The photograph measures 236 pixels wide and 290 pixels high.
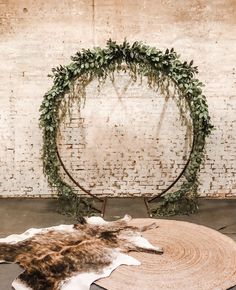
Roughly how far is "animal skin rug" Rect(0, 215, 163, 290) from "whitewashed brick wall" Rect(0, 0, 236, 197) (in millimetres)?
1336

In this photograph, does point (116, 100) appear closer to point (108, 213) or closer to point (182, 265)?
point (108, 213)

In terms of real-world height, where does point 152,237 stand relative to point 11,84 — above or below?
below

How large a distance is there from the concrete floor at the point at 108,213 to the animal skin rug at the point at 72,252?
2.01 feet

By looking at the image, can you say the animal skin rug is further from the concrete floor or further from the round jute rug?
the concrete floor

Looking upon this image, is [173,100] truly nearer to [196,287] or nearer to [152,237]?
[152,237]

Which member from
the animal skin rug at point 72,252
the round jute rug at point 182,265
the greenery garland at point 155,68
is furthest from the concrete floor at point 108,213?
the round jute rug at point 182,265

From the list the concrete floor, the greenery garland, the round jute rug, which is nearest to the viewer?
the round jute rug

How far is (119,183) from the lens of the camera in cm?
531

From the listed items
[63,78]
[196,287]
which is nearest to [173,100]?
[63,78]

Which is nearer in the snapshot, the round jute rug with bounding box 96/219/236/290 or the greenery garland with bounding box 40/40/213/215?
the round jute rug with bounding box 96/219/236/290

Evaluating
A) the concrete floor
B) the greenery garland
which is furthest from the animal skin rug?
the greenery garland

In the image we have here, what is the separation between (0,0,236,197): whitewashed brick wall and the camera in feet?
16.5

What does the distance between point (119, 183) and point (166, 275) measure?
230 cm

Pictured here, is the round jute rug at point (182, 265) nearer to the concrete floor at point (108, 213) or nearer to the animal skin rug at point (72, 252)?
the animal skin rug at point (72, 252)
